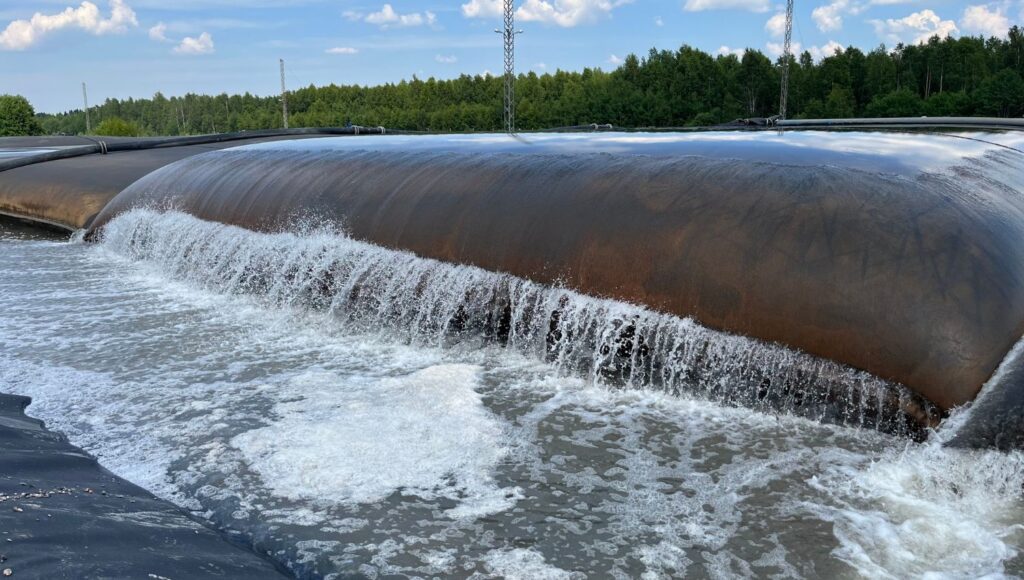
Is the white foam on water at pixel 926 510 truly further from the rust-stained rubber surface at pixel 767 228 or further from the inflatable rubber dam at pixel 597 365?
the rust-stained rubber surface at pixel 767 228

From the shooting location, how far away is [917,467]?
3480mm

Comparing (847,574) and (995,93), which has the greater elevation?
(995,93)

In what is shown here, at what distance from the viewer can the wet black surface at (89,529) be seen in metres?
2.15

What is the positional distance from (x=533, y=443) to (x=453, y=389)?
87 centimetres

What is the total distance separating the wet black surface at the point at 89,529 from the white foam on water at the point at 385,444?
0.67 metres

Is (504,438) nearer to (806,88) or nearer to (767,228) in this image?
(767,228)

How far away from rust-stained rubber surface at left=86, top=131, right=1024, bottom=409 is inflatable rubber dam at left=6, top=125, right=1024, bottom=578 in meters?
0.02

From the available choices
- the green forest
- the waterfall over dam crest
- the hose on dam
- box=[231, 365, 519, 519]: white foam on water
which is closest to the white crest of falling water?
the waterfall over dam crest

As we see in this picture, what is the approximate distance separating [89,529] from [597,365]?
2.94m

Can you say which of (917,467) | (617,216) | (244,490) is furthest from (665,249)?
(244,490)

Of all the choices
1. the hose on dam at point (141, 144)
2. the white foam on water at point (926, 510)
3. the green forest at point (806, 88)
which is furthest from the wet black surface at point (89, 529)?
the green forest at point (806, 88)

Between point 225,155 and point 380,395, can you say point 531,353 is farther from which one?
point 225,155

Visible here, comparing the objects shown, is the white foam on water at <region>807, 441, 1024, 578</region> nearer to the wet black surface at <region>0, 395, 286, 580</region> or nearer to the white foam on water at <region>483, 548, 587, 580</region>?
the white foam on water at <region>483, 548, 587, 580</region>

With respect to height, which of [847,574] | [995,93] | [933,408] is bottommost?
[847,574]
